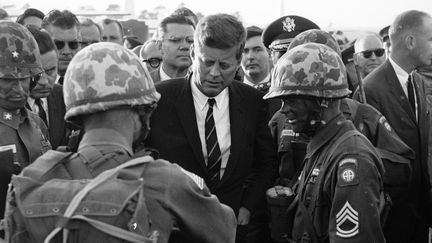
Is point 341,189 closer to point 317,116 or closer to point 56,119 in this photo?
point 317,116

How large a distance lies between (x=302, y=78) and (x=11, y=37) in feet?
5.71

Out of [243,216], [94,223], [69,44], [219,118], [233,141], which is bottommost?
[243,216]

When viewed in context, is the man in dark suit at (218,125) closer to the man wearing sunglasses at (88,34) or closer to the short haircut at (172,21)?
the short haircut at (172,21)

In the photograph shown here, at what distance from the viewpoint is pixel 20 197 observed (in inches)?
103

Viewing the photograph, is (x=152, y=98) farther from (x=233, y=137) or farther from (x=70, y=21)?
(x=70, y=21)

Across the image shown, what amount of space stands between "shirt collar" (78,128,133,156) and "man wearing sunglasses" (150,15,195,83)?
14.4 ft

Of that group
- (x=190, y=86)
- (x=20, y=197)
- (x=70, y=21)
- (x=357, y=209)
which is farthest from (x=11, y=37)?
(x=70, y=21)

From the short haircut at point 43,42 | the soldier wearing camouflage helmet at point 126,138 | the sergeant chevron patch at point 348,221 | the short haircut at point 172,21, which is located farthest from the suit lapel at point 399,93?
the soldier wearing camouflage helmet at point 126,138

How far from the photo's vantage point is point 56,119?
534cm

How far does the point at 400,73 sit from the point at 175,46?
93.0 inches

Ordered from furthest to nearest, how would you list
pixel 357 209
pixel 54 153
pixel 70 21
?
pixel 70 21, pixel 357 209, pixel 54 153

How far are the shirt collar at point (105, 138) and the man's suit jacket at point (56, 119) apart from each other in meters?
2.39

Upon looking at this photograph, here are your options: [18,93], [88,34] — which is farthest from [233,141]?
[88,34]

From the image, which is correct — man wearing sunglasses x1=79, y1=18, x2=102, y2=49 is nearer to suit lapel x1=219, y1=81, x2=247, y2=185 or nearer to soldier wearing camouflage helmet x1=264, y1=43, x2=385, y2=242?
suit lapel x1=219, y1=81, x2=247, y2=185
